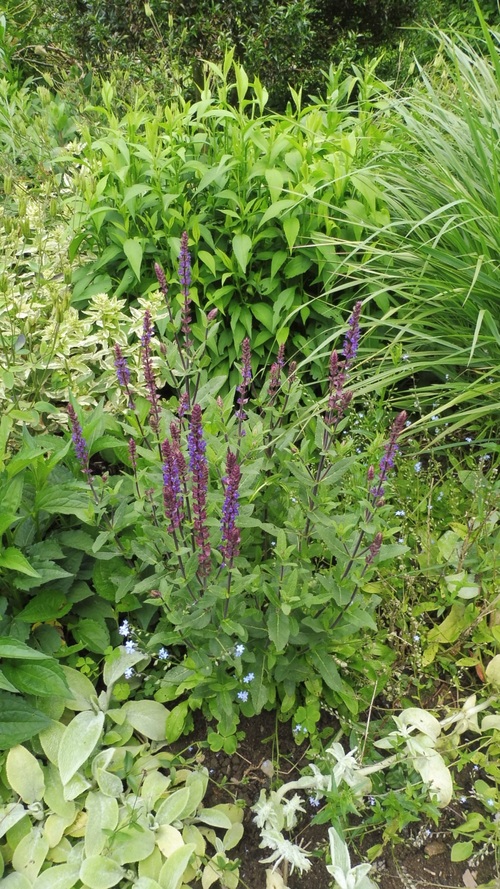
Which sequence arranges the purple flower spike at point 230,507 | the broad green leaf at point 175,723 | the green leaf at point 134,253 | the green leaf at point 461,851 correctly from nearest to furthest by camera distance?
1. the purple flower spike at point 230,507
2. the green leaf at point 461,851
3. the broad green leaf at point 175,723
4. the green leaf at point 134,253

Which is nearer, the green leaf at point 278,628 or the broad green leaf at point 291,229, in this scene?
the green leaf at point 278,628

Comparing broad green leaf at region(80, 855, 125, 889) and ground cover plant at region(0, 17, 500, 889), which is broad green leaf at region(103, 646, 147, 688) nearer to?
ground cover plant at region(0, 17, 500, 889)

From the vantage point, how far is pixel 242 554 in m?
1.94

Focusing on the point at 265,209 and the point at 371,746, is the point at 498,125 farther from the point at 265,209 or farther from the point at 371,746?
the point at 371,746

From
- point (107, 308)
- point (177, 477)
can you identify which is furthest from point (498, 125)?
point (177, 477)

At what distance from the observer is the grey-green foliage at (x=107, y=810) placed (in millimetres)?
1603

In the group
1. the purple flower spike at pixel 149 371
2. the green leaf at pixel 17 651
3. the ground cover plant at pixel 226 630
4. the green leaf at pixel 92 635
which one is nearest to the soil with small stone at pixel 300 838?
the ground cover plant at pixel 226 630

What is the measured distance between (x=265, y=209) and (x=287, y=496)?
1.38 meters

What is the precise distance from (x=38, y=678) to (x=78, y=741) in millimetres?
214

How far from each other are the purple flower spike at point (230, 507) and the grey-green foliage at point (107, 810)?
2.25 ft

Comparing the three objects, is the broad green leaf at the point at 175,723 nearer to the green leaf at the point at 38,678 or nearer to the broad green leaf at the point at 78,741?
the broad green leaf at the point at 78,741

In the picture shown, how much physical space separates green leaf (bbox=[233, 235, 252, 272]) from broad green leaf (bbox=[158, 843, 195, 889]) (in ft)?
6.62

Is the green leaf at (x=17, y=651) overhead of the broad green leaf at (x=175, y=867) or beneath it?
overhead

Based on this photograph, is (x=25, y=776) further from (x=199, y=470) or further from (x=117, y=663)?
(x=199, y=470)
